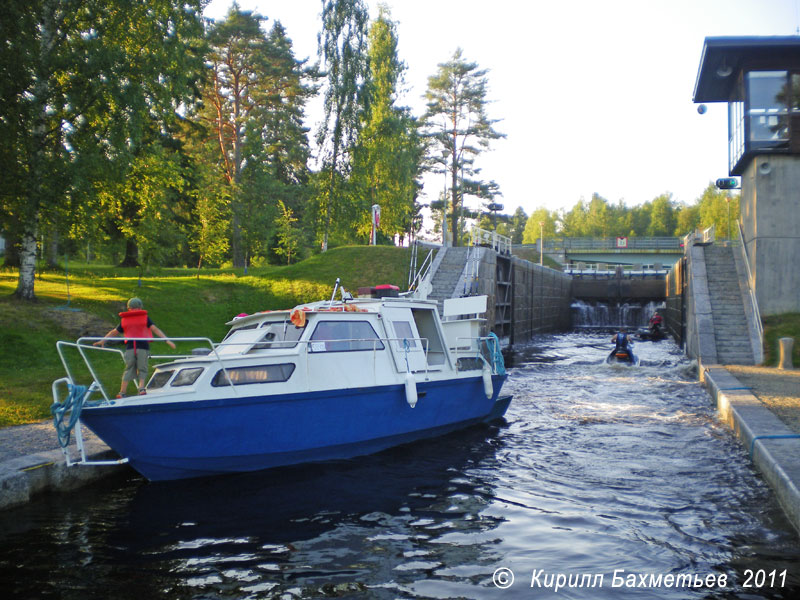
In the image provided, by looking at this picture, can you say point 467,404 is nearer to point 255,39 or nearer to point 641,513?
point 641,513

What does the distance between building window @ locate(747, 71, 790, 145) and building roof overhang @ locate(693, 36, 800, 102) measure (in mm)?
386

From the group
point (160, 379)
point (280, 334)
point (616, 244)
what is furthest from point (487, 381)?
point (616, 244)

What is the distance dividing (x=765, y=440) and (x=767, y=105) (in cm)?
1744

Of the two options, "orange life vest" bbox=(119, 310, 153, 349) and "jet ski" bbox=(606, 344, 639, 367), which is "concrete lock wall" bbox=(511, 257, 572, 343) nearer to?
"jet ski" bbox=(606, 344, 639, 367)

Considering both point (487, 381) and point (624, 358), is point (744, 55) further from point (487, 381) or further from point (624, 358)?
point (487, 381)

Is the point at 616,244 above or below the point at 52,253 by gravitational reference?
above

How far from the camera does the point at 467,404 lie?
40.9ft

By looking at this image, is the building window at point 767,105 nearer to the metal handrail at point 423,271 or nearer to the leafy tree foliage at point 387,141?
the metal handrail at point 423,271

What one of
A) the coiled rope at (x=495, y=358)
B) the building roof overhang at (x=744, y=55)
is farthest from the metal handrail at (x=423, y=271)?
the coiled rope at (x=495, y=358)

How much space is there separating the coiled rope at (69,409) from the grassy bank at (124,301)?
3.13 meters

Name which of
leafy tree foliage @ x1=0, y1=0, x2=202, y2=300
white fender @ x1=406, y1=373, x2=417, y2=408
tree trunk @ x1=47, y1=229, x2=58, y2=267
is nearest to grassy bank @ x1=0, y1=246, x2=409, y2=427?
tree trunk @ x1=47, y1=229, x2=58, y2=267

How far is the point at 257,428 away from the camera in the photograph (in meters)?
8.91

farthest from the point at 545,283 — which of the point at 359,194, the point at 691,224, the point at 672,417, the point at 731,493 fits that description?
the point at 691,224

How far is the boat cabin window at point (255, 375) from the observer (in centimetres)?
882
